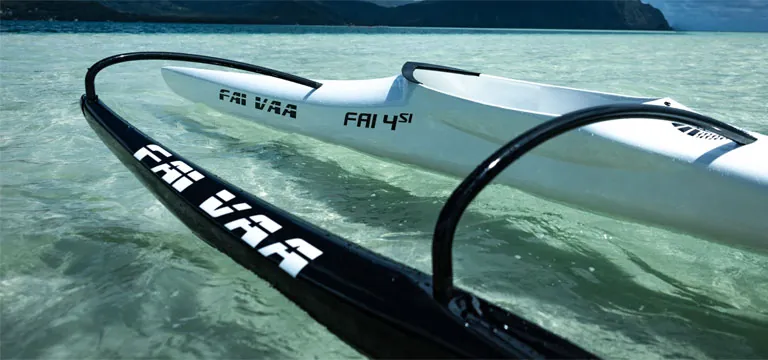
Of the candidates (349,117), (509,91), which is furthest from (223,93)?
(509,91)

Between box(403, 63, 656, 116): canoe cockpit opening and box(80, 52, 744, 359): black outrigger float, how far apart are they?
1197mm

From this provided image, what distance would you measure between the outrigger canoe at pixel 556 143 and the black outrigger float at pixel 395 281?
1.43 feet

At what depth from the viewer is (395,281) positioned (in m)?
1.10

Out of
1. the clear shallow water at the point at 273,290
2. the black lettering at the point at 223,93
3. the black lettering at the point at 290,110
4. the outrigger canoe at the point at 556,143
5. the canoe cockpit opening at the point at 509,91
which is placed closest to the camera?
the clear shallow water at the point at 273,290

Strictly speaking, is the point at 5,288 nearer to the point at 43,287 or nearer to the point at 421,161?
the point at 43,287

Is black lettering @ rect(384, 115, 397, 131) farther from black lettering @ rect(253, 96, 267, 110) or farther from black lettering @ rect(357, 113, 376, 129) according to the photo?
black lettering @ rect(253, 96, 267, 110)

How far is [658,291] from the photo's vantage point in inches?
69.6

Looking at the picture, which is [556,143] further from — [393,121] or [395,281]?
[395,281]

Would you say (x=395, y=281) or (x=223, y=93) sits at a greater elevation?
(x=223, y=93)

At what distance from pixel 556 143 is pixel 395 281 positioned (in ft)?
4.04

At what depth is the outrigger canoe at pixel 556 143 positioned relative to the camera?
1.75 metres

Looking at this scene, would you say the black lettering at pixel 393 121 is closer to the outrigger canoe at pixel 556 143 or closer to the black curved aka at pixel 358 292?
the outrigger canoe at pixel 556 143

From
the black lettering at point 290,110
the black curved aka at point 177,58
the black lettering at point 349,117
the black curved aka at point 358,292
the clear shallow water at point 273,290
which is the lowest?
the clear shallow water at point 273,290

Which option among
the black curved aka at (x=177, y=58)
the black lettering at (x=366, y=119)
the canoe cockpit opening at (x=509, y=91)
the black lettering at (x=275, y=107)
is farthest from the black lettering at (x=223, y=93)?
the canoe cockpit opening at (x=509, y=91)
